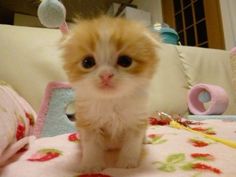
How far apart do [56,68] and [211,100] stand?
906 millimetres

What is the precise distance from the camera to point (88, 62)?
2.07ft

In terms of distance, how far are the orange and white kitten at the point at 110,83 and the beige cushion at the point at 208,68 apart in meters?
1.33

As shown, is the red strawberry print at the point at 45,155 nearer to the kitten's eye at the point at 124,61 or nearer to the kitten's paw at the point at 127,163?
the kitten's paw at the point at 127,163

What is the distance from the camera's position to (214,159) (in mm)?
620

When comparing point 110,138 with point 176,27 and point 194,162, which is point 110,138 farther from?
point 176,27

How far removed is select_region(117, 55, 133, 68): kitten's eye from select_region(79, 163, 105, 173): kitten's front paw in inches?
9.0

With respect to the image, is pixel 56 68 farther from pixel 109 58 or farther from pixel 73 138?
pixel 109 58

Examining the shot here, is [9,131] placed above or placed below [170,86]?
below

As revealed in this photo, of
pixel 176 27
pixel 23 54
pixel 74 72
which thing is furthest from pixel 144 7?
pixel 74 72

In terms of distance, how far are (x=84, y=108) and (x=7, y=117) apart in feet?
0.62

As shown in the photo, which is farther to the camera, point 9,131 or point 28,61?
point 28,61

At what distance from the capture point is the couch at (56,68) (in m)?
1.30

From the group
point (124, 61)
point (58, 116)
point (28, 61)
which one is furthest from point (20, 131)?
point (28, 61)

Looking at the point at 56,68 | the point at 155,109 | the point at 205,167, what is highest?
the point at 56,68
